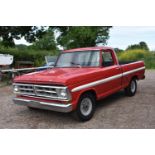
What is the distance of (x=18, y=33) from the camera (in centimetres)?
1322

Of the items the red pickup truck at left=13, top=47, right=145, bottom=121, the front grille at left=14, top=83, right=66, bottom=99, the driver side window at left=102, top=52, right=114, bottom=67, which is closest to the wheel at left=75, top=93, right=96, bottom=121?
the red pickup truck at left=13, top=47, right=145, bottom=121

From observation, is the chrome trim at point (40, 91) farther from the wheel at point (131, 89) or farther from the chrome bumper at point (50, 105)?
the wheel at point (131, 89)

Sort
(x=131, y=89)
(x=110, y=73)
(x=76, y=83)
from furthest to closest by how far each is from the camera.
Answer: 1. (x=131, y=89)
2. (x=110, y=73)
3. (x=76, y=83)

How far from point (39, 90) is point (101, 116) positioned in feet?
5.85

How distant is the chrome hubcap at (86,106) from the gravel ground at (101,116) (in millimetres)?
235

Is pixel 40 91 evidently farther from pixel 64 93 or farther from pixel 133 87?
pixel 133 87

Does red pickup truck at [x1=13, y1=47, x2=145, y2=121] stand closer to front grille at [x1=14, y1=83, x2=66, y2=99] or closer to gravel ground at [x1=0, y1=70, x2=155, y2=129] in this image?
front grille at [x1=14, y1=83, x2=66, y2=99]

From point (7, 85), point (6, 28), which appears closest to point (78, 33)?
point (6, 28)

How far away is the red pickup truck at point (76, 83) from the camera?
16.0ft

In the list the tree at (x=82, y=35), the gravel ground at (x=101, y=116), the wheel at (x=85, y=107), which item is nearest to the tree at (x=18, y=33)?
the tree at (x=82, y=35)

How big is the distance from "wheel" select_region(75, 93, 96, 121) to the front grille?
648 mm

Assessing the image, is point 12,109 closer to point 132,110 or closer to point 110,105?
point 110,105

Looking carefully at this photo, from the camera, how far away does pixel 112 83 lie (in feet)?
20.9

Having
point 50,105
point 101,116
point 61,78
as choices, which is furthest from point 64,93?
point 101,116
